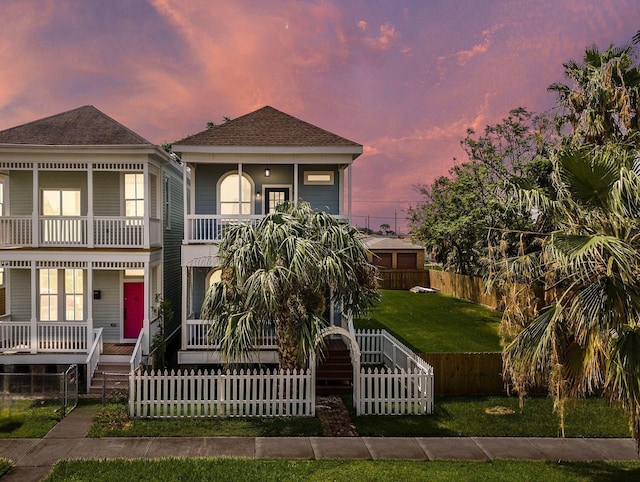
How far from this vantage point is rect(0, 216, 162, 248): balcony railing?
14.5 meters

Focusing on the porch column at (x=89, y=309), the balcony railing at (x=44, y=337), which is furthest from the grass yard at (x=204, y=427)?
the balcony railing at (x=44, y=337)

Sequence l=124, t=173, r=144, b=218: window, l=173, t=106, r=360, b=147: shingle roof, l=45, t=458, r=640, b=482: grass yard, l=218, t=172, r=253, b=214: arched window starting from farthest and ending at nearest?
1. l=218, t=172, r=253, b=214: arched window
2. l=124, t=173, r=144, b=218: window
3. l=173, t=106, r=360, b=147: shingle roof
4. l=45, t=458, r=640, b=482: grass yard

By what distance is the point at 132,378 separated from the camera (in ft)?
36.3

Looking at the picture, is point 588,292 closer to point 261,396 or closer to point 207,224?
point 261,396

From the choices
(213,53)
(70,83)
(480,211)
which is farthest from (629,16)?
(70,83)

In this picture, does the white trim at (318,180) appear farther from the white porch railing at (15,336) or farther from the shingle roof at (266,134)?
the white porch railing at (15,336)

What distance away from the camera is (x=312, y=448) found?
9.43 meters

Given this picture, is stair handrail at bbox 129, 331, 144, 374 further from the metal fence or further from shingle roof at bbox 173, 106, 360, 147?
shingle roof at bbox 173, 106, 360, 147

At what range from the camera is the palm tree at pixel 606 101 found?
42.7 ft

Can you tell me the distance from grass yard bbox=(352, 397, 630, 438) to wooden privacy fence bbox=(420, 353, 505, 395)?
1.71ft

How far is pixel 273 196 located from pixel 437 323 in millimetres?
10802

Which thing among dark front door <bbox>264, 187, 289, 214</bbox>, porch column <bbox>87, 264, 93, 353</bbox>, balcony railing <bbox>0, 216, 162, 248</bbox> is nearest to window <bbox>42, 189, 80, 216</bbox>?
balcony railing <bbox>0, 216, 162, 248</bbox>

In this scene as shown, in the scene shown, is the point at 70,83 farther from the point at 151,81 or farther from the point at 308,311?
the point at 308,311

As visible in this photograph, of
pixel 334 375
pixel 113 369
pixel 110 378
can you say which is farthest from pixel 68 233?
pixel 334 375
